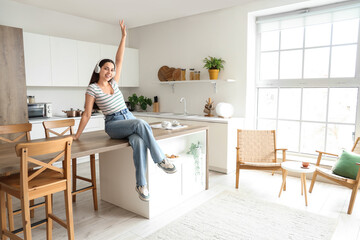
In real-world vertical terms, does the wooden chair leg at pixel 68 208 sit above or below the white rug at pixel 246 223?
above

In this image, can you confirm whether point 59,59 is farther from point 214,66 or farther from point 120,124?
point 120,124

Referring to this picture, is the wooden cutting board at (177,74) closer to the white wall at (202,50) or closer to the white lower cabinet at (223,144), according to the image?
the white wall at (202,50)

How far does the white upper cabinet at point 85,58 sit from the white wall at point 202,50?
113 cm

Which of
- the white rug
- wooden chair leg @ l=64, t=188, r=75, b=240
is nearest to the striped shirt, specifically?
wooden chair leg @ l=64, t=188, r=75, b=240

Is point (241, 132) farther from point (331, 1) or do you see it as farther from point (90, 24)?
point (90, 24)

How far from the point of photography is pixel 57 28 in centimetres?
481

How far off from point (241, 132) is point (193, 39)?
82.4 inches

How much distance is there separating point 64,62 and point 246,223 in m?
3.81

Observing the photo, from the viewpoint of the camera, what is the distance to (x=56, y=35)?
15.8ft

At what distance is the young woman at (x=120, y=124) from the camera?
2416 millimetres

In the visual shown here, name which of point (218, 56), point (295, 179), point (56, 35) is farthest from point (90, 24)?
point (295, 179)

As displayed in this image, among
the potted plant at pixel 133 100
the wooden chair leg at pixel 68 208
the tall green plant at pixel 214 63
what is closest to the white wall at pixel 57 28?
the potted plant at pixel 133 100

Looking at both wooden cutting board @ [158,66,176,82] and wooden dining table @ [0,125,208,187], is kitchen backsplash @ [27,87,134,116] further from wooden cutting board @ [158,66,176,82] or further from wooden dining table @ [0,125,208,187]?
wooden dining table @ [0,125,208,187]

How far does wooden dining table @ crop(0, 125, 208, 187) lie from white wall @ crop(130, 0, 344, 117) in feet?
5.84
